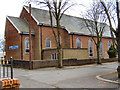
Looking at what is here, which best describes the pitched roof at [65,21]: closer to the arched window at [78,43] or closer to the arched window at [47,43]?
the arched window at [78,43]

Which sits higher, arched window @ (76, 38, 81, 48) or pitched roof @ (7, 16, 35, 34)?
pitched roof @ (7, 16, 35, 34)

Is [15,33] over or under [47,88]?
over

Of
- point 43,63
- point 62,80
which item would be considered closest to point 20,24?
point 43,63

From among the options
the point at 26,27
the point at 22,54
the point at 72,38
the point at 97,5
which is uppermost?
the point at 97,5

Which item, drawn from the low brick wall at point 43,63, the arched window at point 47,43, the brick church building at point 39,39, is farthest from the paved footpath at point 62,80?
the arched window at point 47,43

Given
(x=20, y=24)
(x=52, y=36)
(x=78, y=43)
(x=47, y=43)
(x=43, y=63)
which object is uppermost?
(x=20, y=24)

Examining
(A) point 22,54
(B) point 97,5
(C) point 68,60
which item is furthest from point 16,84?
(A) point 22,54

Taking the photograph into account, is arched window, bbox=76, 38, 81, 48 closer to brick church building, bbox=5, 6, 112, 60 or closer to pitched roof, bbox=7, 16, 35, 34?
brick church building, bbox=5, 6, 112, 60

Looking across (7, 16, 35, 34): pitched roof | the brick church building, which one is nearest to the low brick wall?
the brick church building

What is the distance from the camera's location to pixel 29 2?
1802 centimetres

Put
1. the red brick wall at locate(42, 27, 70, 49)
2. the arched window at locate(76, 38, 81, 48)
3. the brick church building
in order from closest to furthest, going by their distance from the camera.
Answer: the brick church building, the red brick wall at locate(42, 27, 70, 49), the arched window at locate(76, 38, 81, 48)

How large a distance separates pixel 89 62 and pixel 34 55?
9.76 meters

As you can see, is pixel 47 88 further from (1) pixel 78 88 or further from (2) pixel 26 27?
(2) pixel 26 27

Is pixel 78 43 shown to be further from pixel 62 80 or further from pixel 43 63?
pixel 62 80
